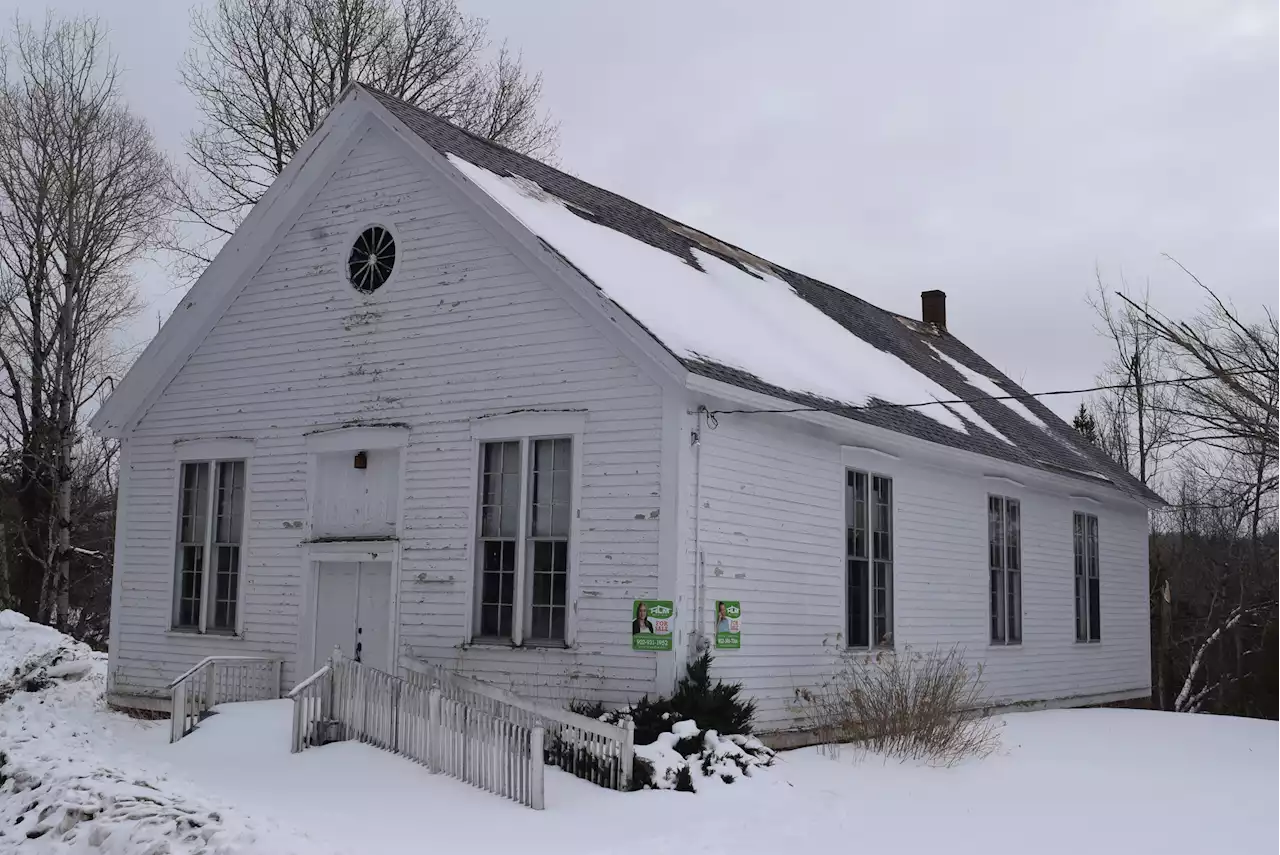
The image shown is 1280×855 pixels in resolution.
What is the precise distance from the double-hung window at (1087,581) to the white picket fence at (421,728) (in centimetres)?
1371

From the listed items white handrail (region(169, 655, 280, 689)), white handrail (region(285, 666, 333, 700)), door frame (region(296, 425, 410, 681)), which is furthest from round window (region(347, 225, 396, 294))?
white handrail (region(285, 666, 333, 700))

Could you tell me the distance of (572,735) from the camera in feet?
35.7

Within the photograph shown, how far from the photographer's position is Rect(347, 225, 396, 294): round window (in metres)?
15.1

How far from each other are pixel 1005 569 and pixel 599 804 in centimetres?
1070

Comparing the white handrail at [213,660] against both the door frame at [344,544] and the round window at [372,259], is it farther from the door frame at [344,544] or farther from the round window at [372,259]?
the round window at [372,259]

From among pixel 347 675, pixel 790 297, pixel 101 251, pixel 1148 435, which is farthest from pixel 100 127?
pixel 1148 435

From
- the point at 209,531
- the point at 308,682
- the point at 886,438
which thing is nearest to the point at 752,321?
the point at 886,438

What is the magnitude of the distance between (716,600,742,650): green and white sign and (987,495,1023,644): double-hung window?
7.08 meters

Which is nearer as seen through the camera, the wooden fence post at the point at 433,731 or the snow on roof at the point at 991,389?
the wooden fence post at the point at 433,731

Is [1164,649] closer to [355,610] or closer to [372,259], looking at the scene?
[355,610]

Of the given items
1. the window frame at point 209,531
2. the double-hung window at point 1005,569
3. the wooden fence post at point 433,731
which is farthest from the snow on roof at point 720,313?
the window frame at point 209,531

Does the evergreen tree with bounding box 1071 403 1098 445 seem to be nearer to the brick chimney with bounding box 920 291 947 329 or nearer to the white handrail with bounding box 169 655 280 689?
the brick chimney with bounding box 920 291 947 329

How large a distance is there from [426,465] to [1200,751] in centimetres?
1014

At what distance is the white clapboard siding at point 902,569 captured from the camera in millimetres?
13078
